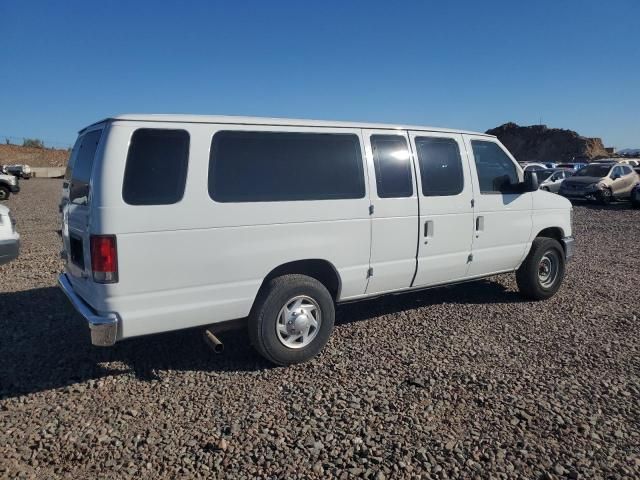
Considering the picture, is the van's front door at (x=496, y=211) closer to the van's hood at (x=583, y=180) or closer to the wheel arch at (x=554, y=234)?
the wheel arch at (x=554, y=234)

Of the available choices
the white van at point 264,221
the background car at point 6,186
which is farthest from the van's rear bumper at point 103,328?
the background car at point 6,186

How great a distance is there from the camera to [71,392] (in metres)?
4.06

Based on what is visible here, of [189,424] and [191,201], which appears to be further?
[191,201]

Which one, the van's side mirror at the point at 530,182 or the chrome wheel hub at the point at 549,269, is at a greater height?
the van's side mirror at the point at 530,182

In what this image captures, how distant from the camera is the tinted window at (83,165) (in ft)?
13.1

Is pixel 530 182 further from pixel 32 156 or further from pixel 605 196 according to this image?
pixel 32 156

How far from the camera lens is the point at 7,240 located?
6594mm

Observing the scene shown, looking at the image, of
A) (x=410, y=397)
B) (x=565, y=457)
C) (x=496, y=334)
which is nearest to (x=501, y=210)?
(x=496, y=334)

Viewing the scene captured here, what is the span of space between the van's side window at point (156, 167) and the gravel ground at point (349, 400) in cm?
155

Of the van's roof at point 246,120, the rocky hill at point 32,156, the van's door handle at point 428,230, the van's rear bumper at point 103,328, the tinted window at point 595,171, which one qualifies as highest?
the rocky hill at point 32,156

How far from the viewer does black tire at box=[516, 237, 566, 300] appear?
6465 millimetres

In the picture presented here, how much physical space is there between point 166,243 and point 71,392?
144 cm

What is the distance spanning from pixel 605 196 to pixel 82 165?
69.6 feet

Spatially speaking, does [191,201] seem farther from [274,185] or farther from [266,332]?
[266,332]
